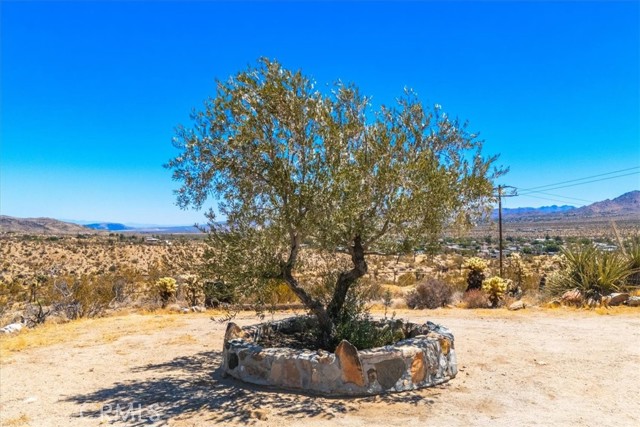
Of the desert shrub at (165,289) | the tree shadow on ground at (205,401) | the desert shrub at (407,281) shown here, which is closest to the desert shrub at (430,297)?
the desert shrub at (165,289)

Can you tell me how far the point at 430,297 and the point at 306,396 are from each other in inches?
431

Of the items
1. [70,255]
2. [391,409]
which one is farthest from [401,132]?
[70,255]

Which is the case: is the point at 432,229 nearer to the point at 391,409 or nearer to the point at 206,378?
the point at 391,409

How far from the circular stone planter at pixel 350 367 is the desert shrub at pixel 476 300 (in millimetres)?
9128

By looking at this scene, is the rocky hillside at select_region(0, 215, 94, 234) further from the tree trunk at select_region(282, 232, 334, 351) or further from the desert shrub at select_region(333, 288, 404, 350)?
the tree trunk at select_region(282, 232, 334, 351)

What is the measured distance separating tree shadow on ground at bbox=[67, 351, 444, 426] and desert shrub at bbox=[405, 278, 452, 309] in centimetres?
1017

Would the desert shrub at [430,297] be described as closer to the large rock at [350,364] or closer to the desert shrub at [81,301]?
the large rock at [350,364]

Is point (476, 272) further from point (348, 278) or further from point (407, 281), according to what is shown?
point (348, 278)

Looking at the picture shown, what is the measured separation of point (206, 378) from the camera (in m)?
9.37

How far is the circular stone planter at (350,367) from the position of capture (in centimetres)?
804

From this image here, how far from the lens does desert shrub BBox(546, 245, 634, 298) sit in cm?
1683

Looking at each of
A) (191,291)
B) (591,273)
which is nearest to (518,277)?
(591,273)

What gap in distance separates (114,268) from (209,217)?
3615 centimetres

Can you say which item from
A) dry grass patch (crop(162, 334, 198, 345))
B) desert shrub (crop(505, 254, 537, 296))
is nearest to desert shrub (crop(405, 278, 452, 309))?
desert shrub (crop(505, 254, 537, 296))
